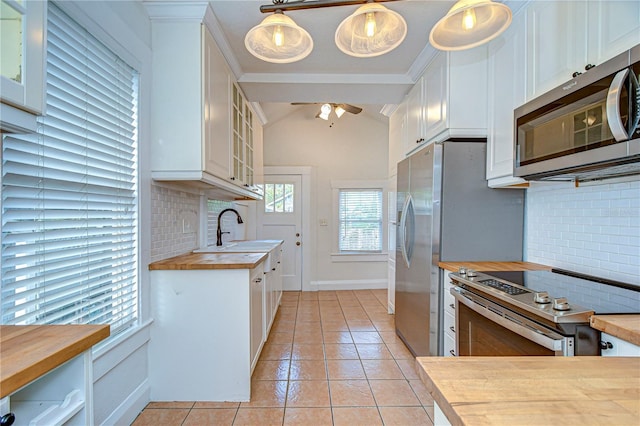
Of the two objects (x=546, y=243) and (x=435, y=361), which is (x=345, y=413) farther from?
(x=546, y=243)

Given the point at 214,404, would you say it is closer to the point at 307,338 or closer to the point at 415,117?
the point at 307,338

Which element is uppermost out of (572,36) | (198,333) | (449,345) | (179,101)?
(572,36)

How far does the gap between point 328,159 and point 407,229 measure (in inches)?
111

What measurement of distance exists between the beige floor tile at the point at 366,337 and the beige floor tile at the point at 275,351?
2.22 ft

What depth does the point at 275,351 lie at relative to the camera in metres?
2.81

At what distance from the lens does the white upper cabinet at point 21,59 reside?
783mm

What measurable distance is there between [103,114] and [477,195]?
2.35 metres

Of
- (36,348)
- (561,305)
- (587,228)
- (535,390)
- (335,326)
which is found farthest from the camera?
(335,326)

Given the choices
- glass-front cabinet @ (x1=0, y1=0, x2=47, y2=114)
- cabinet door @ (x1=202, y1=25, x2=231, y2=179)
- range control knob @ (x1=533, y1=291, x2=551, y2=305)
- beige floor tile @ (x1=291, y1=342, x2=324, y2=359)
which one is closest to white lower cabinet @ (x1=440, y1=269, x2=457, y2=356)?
range control knob @ (x1=533, y1=291, x2=551, y2=305)

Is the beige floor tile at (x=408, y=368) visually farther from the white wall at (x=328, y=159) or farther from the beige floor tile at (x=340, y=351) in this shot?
the white wall at (x=328, y=159)

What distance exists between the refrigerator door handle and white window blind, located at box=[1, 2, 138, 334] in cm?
203

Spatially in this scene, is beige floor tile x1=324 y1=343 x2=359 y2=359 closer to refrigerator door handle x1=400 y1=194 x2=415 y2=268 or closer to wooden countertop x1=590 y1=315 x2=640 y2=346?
refrigerator door handle x1=400 y1=194 x2=415 y2=268

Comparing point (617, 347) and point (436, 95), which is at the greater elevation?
point (436, 95)

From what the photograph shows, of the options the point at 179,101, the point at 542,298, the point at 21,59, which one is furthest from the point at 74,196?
the point at 542,298
